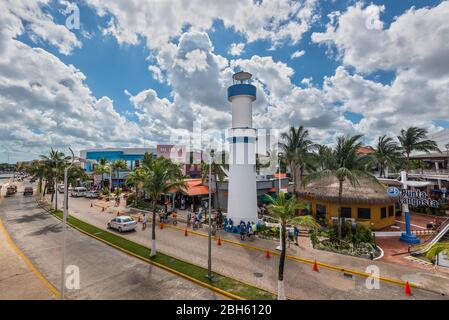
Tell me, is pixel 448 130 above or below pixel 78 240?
above

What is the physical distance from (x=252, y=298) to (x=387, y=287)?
322 inches

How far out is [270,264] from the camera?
17.4 meters

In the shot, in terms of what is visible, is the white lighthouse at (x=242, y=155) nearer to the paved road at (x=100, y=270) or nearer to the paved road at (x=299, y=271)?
the paved road at (x=299, y=271)

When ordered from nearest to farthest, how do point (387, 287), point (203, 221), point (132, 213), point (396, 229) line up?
point (387, 287), point (396, 229), point (203, 221), point (132, 213)

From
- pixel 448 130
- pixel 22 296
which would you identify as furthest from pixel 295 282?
pixel 448 130

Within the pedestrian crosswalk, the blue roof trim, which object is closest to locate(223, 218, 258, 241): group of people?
the pedestrian crosswalk

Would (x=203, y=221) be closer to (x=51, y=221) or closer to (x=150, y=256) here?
(x=150, y=256)

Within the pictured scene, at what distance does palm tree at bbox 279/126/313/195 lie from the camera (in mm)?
36656

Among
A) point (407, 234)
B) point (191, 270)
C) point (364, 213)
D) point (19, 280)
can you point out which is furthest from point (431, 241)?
point (19, 280)

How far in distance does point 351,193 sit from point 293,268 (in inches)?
627

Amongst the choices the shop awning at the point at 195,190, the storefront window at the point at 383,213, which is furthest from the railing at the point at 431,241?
the shop awning at the point at 195,190

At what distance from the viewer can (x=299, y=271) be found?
52.9ft

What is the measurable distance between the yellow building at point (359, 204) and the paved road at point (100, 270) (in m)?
21.2

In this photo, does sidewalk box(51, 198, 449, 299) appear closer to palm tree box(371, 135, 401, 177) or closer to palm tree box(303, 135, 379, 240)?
palm tree box(303, 135, 379, 240)
